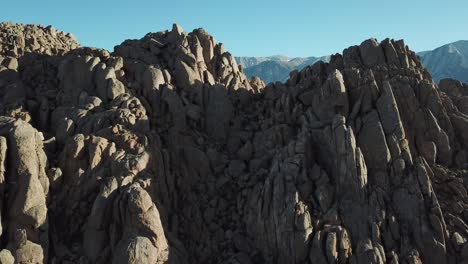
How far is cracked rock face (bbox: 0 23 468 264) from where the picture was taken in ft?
148

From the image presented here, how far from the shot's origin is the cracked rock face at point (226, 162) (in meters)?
45.2

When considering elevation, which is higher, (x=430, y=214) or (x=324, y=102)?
(x=324, y=102)

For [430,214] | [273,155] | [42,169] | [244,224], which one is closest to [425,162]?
[430,214]

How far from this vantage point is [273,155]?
5622 cm

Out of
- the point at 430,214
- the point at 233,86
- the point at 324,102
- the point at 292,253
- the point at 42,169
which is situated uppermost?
the point at 233,86

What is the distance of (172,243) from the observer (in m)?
47.3

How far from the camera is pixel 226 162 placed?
5838 cm

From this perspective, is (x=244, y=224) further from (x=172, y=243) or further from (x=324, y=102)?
(x=324, y=102)

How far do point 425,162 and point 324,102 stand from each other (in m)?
14.5

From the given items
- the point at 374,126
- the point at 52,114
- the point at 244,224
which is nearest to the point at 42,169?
the point at 52,114

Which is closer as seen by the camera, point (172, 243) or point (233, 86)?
point (172, 243)

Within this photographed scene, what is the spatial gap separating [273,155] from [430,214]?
789 inches

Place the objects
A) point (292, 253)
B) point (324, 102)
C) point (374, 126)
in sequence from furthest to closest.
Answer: point (324, 102), point (374, 126), point (292, 253)

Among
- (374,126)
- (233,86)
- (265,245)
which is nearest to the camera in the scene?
(265,245)
